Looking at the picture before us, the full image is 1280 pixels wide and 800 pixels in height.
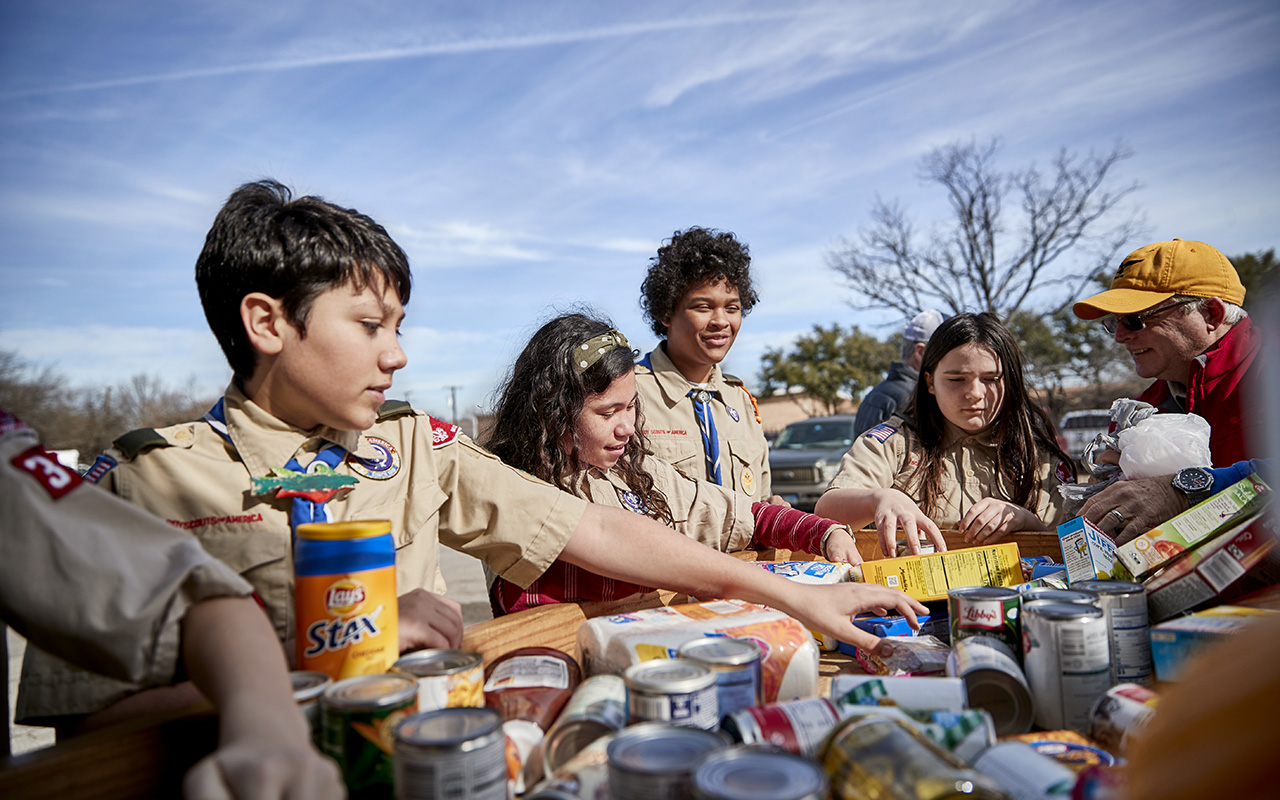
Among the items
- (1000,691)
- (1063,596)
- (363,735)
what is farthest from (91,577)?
(1063,596)

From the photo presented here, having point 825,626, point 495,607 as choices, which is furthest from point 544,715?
point 495,607

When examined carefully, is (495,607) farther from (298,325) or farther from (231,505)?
(298,325)

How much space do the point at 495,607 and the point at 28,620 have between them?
1.41 meters

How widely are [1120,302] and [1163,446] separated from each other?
1074 millimetres

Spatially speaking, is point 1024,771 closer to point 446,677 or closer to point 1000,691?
point 1000,691

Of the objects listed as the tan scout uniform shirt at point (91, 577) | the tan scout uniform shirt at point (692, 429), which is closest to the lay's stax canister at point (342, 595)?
the tan scout uniform shirt at point (91, 577)

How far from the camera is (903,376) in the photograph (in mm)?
6516

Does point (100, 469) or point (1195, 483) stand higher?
point (100, 469)

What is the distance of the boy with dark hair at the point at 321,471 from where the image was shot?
1.55 metres

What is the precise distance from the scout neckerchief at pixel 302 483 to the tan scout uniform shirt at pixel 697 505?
1043 mm

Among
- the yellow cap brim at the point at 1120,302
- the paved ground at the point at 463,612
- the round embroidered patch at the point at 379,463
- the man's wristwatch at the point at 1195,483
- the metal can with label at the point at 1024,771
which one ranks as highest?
the yellow cap brim at the point at 1120,302

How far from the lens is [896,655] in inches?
64.2

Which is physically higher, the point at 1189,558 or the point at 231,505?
the point at 231,505

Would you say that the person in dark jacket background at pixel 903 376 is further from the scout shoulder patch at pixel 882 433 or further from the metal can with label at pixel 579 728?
the metal can with label at pixel 579 728
